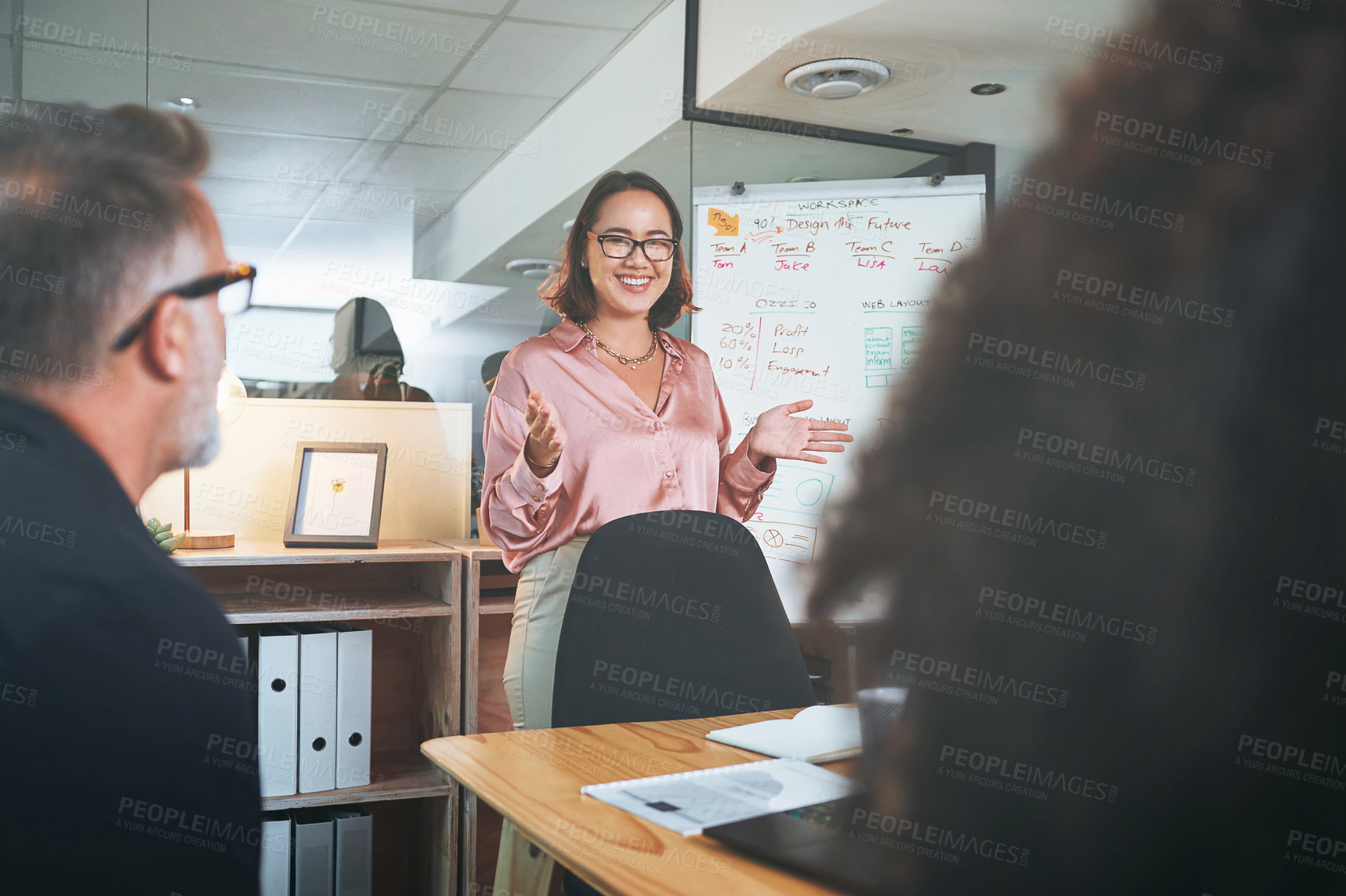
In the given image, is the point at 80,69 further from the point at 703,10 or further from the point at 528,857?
the point at 528,857

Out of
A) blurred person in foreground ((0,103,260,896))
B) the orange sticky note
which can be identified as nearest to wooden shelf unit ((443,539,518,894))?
the orange sticky note

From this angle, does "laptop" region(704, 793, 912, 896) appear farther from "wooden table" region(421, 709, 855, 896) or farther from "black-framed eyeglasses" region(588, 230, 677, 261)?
"black-framed eyeglasses" region(588, 230, 677, 261)

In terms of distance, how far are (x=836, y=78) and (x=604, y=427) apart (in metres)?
1.48

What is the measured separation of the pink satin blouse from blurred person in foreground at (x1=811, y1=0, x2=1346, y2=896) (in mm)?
1616

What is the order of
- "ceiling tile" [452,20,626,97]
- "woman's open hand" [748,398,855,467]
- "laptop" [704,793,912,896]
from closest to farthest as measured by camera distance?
"laptop" [704,793,912,896] → "woman's open hand" [748,398,855,467] → "ceiling tile" [452,20,626,97]

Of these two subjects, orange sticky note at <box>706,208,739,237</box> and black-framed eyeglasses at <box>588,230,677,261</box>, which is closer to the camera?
black-framed eyeglasses at <box>588,230,677,261</box>

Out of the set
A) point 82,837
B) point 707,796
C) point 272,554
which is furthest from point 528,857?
point 272,554

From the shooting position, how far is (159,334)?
640mm

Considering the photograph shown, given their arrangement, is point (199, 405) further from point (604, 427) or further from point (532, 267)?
point (532, 267)

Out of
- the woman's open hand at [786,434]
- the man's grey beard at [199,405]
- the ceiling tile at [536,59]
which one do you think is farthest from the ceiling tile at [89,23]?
the man's grey beard at [199,405]

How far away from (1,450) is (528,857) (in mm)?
846

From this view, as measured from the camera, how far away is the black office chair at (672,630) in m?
1.41

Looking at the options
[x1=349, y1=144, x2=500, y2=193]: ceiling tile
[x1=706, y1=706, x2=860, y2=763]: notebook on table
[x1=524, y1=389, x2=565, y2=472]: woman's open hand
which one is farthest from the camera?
[x1=349, y1=144, x2=500, y2=193]: ceiling tile

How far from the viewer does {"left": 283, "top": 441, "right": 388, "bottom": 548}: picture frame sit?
2541 mm
